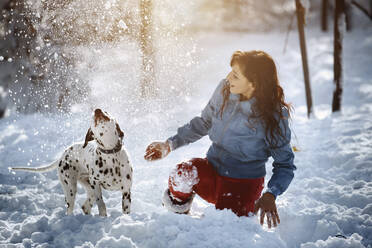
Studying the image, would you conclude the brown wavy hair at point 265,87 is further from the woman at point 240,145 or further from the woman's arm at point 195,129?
the woman's arm at point 195,129

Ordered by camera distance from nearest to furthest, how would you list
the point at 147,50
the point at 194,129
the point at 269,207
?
the point at 269,207, the point at 194,129, the point at 147,50

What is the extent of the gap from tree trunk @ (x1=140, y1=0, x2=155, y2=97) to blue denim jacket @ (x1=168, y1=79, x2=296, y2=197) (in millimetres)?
2713

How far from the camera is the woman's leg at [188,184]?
104 inches

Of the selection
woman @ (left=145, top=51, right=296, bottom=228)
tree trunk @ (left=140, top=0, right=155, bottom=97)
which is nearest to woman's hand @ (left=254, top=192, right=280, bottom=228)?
woman @ (left=145, top=51, right=296, bottom=228)

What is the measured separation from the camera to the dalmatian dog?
2.58 meters

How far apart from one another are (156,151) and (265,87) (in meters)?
1.13

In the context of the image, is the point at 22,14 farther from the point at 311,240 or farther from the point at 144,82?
the point at 311,240

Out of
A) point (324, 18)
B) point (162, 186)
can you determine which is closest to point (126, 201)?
point (162, 186)

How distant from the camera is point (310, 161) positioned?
4668 millimetres

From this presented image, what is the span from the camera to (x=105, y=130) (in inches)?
100

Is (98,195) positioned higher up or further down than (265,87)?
further down

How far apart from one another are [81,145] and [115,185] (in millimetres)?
560

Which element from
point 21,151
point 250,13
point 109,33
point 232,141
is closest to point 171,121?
point 109,33

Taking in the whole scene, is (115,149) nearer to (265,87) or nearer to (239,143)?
(239,143)
